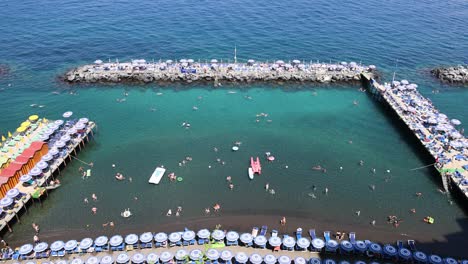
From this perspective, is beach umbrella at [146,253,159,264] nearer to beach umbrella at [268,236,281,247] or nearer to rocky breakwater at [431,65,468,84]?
beach umbrella at [268,236,281,247]

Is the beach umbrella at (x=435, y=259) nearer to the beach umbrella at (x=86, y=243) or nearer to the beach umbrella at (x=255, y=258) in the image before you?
the beach umbrella at (x=255, y=258)

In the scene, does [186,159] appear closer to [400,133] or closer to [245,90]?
[245,90]

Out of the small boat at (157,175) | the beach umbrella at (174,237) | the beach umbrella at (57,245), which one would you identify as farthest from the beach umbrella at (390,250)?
the beach umbrella at (57,245)

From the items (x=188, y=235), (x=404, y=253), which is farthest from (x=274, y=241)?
Answer: (x=404, y=253)

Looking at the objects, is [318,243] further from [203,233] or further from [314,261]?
[203,233]

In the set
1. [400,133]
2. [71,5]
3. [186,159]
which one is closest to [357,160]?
[400,133]

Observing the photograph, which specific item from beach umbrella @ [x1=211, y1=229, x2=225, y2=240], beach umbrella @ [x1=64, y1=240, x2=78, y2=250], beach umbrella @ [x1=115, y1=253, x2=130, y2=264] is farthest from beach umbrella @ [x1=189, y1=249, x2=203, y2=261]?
beach umbrella @ [x1=64, y1=240, x2=78, y2=250]
